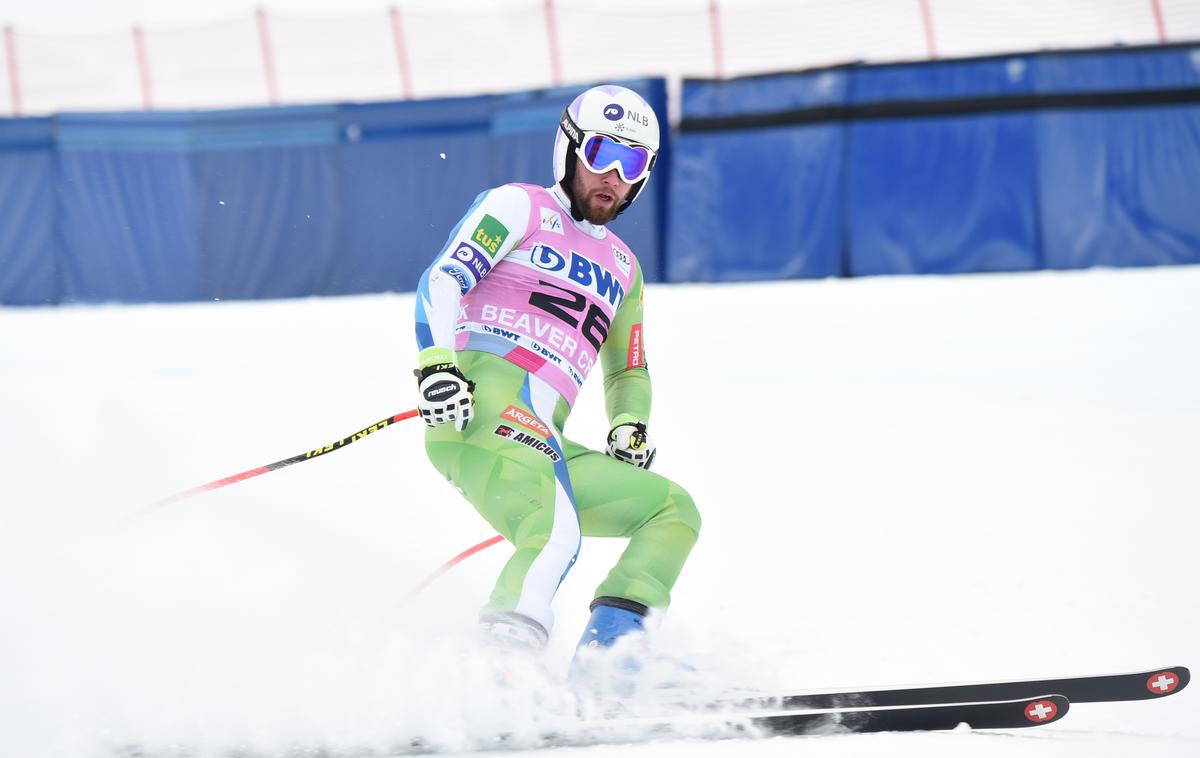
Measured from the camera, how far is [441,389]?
356 centimetres

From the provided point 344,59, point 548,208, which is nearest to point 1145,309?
point 548,208

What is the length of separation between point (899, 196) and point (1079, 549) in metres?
6.79

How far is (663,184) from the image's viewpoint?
1279 centimetres

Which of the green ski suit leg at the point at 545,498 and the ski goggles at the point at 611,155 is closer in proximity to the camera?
the green ski suit leg at the point at 545,498

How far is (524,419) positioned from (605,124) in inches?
38.7

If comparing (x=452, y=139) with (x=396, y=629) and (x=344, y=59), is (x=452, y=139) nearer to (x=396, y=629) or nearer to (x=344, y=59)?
(x=344, y=59)

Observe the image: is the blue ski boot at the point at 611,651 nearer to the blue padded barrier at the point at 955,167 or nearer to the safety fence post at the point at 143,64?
the blue padded barrier at the point at 955,167

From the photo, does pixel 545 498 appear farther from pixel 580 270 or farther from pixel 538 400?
pixel 580 270

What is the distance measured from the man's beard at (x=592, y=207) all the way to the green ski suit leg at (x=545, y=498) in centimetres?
58

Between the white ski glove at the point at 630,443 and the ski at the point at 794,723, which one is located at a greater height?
the white ski glove at the point at 630,443

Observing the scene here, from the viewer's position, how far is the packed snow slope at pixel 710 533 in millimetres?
3455

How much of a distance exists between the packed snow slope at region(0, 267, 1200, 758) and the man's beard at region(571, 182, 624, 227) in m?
1.36

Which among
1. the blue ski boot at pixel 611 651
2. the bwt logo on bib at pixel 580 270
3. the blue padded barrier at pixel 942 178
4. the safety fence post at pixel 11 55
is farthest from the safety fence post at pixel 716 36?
the blue ski boot at pixel 611 651

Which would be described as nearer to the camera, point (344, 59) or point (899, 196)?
point (899, 196)
